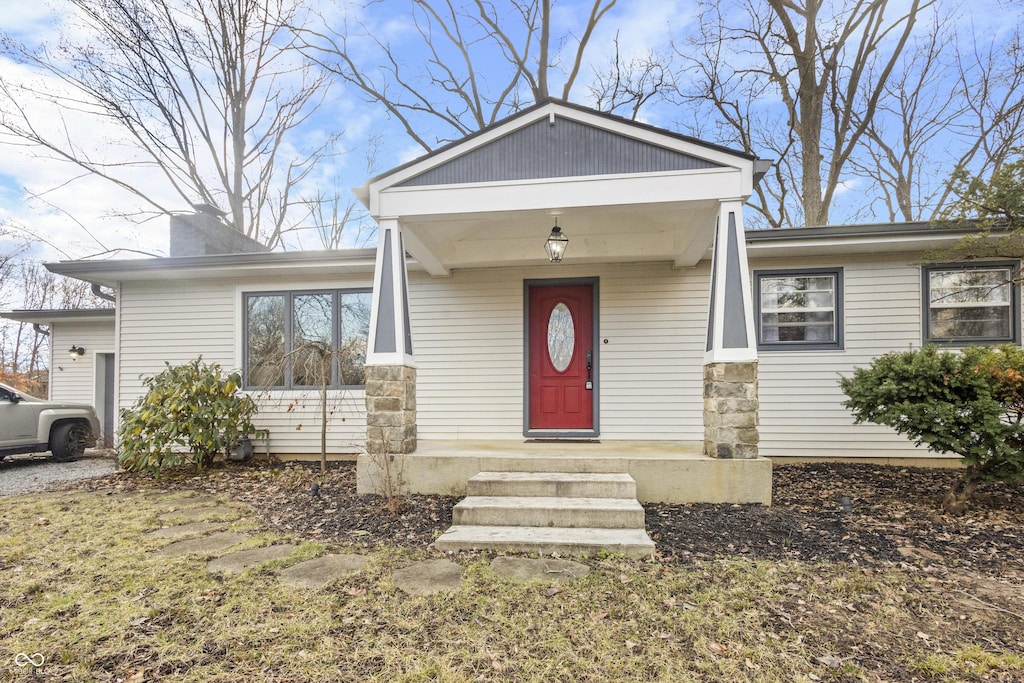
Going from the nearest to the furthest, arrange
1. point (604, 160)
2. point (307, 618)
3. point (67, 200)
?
point (307, 618) < point (604, 160) < point (67, 200)

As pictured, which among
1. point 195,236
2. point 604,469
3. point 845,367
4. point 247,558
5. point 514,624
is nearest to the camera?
Result: point 514,624

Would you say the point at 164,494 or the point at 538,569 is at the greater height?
the point at 538,569

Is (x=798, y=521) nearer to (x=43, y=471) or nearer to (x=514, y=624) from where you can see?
(x=514, y=624)

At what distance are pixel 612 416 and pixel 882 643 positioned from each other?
424 cm

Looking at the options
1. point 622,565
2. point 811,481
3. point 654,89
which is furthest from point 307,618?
point 654,89

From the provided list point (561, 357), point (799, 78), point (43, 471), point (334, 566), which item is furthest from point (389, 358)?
point (799, 78)

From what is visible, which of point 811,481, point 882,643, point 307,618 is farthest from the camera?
point 811,481

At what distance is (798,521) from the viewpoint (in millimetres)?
3947

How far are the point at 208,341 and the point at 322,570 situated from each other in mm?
5373

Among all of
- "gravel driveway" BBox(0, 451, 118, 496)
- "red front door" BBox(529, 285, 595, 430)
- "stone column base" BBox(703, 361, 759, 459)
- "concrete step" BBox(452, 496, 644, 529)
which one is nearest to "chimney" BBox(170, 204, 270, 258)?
"gravel driveway" BBox(0, 451, 118, 496)

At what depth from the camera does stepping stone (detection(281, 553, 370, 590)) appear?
9.70ft

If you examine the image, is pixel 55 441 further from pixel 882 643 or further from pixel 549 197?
pixel 882 643

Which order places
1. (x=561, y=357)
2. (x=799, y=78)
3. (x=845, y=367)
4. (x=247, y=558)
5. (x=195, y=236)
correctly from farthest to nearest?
(x=799, y=78), (x=195, y=236), (x=561, y=357), (x=845, y=367), (x=247, y=558)

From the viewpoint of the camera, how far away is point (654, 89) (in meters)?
13.1
